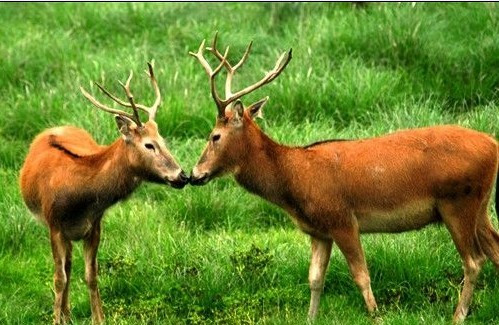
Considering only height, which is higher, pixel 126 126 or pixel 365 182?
pixel 126 126

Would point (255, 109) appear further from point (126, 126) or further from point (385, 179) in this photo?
point (385, 179)

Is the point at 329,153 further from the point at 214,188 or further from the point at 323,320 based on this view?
the point at 214,188

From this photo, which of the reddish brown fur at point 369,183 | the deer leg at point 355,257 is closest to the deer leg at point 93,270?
the reddish brown fur at point 369,183

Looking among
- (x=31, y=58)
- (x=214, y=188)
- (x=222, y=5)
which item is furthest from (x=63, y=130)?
(x=222, y=5)

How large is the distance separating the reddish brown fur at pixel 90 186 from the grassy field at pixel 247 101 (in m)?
0.33

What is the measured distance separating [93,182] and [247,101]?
3.43m

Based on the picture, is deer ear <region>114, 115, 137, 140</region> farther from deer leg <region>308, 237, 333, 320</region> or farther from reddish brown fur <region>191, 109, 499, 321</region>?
deer leg <region>308, 237, 333, 320</region>

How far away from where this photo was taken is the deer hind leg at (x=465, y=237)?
864 centimetres

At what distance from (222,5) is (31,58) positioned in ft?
8.71

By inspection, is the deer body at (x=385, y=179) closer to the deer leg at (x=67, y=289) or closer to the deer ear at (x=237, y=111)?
the deer ear at (x=237, y=111)

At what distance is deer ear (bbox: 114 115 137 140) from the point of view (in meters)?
9.01

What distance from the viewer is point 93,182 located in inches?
363

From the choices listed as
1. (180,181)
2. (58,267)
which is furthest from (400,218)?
(58,267)

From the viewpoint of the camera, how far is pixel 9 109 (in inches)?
500
